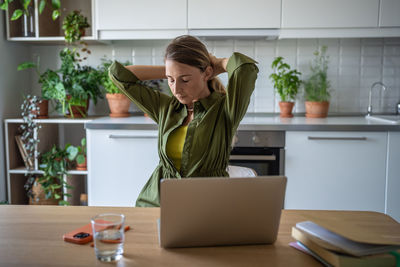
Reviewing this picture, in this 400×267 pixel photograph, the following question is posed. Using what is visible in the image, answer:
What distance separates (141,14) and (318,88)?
4.75ft

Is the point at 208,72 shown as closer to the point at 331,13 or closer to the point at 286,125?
the point at 286,125

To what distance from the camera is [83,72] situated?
9.80 feet

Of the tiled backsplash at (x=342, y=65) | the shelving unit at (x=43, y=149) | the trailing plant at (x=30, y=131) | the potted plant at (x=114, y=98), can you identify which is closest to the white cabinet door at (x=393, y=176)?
the tiled backsplash at (x=342, y=65)

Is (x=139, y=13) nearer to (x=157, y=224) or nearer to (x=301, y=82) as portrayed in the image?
(x=301, y=82)

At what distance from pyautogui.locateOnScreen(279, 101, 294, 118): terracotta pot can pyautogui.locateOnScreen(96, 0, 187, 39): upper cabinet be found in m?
0.92

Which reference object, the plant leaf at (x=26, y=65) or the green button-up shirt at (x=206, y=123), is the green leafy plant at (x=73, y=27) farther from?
the green button-up shirt at (x=206, y=123)

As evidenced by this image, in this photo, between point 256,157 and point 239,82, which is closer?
point 239,82

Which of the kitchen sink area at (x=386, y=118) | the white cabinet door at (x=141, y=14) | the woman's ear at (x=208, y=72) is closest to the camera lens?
the woman's ear at (x=208, y=72)

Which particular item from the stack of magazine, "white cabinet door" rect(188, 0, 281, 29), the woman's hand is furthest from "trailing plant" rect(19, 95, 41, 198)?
the stack of magazine

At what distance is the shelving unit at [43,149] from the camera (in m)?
2.95

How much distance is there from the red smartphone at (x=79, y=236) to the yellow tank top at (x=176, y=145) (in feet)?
1.98

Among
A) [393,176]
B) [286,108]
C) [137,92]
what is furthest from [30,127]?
[393,176]

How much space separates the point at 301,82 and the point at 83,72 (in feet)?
5.46

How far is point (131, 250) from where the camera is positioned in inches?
37.2
